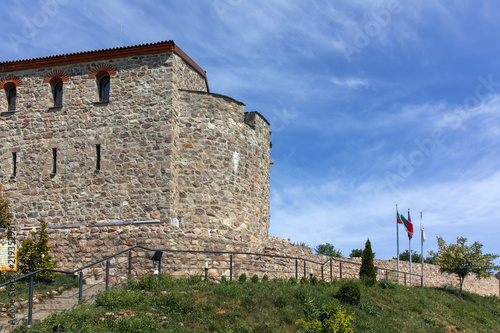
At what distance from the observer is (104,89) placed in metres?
26.5

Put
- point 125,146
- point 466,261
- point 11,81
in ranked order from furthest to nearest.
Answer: point 466,261 → point 11,81 → point 125,146

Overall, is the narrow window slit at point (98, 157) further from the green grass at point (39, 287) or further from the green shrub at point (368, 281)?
the green shrub at point (368, 281)

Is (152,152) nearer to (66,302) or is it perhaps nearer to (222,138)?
(222,138)

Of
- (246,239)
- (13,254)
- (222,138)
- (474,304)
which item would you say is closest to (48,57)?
(222,138)

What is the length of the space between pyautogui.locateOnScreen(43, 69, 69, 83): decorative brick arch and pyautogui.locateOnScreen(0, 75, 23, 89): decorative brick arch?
1467 millimetres

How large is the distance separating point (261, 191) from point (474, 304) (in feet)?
46.1

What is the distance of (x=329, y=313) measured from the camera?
1858 centimetres

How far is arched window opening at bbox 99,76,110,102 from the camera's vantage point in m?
26.2

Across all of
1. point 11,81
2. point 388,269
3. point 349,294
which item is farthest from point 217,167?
point 388,269

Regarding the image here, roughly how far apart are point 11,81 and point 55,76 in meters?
2.45

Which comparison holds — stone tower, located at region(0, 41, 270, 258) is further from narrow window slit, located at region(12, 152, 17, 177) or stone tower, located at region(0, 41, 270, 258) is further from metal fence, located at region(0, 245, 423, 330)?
metal fence, located at region(0, 245, 423, 330)

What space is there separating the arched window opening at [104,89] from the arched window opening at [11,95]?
462 centimetres

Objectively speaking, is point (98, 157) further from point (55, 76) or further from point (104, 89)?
point (55, 76)

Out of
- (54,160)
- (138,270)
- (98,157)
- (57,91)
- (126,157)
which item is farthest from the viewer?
(57,91)
